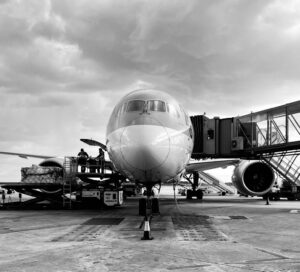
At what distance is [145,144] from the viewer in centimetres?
887

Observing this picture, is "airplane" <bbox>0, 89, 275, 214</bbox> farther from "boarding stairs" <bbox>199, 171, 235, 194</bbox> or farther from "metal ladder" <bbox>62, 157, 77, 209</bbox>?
"boarding stairs" <bbox>199, 171, 235, 194</bbox>

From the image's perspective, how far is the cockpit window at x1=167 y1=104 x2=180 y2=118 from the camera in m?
10.6

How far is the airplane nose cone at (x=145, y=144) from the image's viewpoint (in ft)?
29.2

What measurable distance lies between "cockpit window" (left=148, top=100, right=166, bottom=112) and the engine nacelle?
29.5 feet

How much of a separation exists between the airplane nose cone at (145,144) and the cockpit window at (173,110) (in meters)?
1.06

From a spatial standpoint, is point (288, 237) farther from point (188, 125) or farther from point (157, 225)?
point (188, 125)

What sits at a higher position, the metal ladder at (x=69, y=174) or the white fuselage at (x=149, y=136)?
the white fuselage at (x=149, y=136)

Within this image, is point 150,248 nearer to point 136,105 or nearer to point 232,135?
→ point 136,105

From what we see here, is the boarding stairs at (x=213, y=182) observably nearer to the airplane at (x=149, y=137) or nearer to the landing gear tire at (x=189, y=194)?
the landing gear tire at (x=189, y=194)

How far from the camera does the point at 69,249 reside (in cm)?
614

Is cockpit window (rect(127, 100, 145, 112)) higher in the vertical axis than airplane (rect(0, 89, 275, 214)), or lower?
higher

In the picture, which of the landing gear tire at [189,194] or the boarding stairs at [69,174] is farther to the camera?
the landing gear tire at [189,194]

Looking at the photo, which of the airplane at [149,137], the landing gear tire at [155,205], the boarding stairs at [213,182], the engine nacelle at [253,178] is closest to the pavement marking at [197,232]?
the airplane at [149,137]

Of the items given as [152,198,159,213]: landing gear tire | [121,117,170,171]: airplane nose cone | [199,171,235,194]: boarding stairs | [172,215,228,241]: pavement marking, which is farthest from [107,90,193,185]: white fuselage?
[199,171,235,194]: boarding stairs
